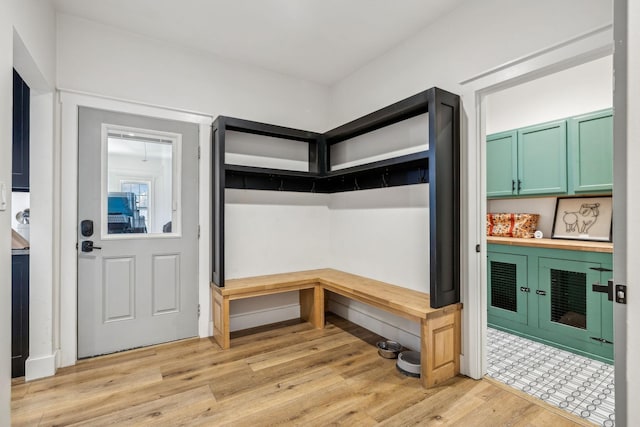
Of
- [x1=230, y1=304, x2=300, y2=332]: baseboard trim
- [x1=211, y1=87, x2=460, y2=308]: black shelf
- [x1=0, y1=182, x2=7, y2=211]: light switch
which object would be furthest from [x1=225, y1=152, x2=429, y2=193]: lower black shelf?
[x1=0, y1=182, x2=7, y2=211]: light switch

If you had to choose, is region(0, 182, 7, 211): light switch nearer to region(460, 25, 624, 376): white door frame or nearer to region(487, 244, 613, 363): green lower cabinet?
region(460, 25, 624, 376): white door frame

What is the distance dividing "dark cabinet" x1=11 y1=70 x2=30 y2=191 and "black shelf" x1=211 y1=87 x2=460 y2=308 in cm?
136

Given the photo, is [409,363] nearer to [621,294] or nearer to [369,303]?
[369,303]

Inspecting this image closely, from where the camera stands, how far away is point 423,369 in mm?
2223

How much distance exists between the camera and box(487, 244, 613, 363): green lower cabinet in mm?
2600

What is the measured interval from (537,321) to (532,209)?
4.13 ft

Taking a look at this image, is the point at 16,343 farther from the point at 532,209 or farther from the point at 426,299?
the point at 532,209

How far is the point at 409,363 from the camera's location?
2.40 meters

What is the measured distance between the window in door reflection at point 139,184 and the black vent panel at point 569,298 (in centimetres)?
358

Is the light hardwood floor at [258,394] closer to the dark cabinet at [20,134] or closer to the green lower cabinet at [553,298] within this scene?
the green lower cabinet at [553,298]

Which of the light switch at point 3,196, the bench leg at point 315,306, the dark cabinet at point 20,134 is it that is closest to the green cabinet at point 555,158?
the bench leg at point 315,306

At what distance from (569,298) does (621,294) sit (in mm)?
2491

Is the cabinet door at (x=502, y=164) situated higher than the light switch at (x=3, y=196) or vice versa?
the cabinet door at (x=502, y=164)

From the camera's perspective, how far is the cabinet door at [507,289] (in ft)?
10.2
